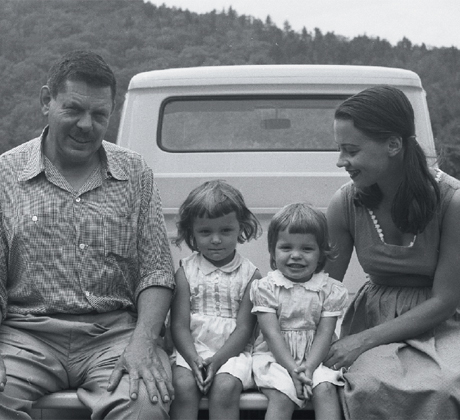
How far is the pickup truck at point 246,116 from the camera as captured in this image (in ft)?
14.4

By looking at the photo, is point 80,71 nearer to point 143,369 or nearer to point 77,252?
point 77,252

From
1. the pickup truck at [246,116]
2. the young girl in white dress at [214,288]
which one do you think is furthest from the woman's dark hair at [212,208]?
the pickup truck at [246,116]

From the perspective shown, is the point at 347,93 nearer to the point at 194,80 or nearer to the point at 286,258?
the point at 194,80

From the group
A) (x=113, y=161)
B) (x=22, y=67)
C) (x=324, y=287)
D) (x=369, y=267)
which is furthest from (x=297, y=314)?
(x=22, y=67)

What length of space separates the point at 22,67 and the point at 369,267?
10.00 meters

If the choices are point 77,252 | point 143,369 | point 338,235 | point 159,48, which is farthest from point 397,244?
point 159,48

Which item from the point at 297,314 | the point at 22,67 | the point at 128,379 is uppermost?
the point at 22,67

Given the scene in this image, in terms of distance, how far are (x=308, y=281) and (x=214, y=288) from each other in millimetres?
351

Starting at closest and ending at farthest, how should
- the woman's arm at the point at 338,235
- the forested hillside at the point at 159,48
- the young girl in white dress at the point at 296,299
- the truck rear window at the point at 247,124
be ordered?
the young girl in white dress at the point at 296,299 → the woman's arm at the point at 338,235 → the truck rear window at the point at 247,124 → the forested hillside at the point at 159,48

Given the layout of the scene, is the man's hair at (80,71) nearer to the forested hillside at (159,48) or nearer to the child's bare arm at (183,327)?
the child's bare arm at (183,327)

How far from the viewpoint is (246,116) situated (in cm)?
457

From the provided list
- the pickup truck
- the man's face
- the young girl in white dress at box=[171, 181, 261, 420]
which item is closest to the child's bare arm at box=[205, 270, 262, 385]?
the young girl in white dress at box=[171, 181, 261, 420]

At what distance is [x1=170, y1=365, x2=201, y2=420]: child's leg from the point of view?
104 inches

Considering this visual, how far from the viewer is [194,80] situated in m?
4.42
